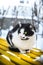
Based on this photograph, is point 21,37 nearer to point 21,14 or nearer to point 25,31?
point 25,31

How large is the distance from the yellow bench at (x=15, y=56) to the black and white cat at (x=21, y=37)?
0.08 meters

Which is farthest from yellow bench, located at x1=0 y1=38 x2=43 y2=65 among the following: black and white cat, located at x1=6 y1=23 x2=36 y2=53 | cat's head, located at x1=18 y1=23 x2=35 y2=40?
cat's head, located at x1=18 y1=23 x2=35 y2=40

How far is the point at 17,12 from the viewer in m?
2.01

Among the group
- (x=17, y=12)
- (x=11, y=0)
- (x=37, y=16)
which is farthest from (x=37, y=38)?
(x=11, y=0)

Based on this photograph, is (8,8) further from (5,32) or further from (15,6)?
(5,32)

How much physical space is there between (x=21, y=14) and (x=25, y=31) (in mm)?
236

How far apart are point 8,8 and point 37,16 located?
41 cm

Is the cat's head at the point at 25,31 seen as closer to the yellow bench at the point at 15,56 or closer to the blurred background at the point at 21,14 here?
the blurred background at the point at 21,14

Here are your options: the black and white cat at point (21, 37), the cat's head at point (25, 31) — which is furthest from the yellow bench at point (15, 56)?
the cat's head at point (25, 31)

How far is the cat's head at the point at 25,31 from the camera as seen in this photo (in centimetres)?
193

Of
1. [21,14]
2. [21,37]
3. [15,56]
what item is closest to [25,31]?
[21,37]

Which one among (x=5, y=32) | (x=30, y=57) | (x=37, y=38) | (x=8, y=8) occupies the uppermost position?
(x=8, y=8)

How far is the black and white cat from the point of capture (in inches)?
76.1

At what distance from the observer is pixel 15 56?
1793mm
